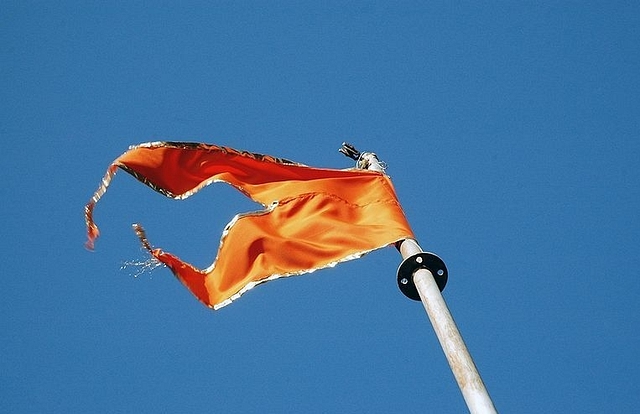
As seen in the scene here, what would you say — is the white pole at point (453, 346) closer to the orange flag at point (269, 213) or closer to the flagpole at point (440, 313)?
the flagpole at point (440, 313)

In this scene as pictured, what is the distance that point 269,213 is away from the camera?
926 centimetres

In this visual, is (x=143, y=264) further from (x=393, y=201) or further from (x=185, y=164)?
(x=393, y=201)

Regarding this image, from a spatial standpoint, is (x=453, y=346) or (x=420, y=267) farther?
(x=420, y=267)

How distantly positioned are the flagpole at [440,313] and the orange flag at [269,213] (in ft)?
3.05

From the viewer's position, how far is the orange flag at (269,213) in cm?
848

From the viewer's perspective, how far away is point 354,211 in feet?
31.1

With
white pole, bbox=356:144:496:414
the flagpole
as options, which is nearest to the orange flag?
the flagpole

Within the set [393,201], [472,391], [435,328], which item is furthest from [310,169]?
[472,391]

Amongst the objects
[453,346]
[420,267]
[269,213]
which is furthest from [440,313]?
[269,213]

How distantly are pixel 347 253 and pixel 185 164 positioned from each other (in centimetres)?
241

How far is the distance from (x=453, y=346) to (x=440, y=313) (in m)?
0.41

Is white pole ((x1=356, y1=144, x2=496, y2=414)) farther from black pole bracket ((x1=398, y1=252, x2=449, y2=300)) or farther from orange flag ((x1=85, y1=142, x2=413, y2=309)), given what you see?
orange flag ((x1=85, y1=142, x2=413, y2=309))

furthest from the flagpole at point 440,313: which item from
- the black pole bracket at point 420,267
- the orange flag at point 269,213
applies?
the orange flag at point 269,213

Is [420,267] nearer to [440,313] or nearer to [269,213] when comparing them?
[440,313]
